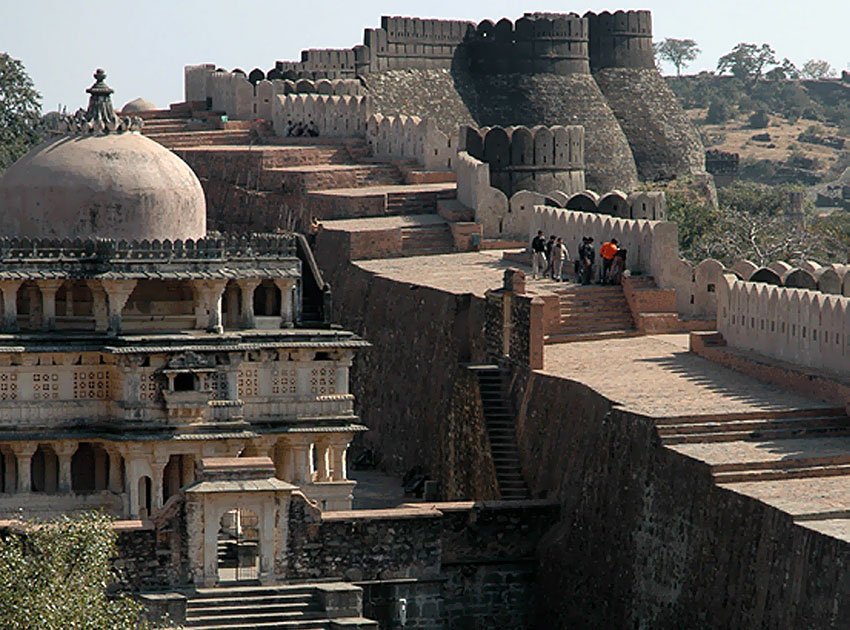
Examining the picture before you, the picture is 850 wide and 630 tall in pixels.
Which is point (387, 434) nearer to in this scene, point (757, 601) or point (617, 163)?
point (757, 601)

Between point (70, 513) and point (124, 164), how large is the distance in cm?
440

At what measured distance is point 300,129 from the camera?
5153 centimetres

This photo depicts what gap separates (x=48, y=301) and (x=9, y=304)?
46cm

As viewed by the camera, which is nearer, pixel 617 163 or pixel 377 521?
pixel 377 521

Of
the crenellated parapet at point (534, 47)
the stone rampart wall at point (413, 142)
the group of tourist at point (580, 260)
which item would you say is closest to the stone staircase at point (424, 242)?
the stone rampart wall at point (413, 142)

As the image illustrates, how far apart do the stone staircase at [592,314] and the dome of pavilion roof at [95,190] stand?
529cm

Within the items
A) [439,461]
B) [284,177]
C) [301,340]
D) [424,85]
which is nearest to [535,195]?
[284,177]

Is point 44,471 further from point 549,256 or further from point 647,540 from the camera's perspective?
point 549,256

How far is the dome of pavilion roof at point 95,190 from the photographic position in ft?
108

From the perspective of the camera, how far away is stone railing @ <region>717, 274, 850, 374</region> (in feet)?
99.5

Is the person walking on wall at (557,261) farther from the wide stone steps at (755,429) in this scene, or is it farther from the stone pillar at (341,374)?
the wide stone steps at (755,429)

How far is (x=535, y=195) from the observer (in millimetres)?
44000

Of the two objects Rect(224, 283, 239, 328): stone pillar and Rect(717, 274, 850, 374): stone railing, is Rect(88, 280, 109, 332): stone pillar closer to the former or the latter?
Rect(224, 283, 239, 328): stone pillar

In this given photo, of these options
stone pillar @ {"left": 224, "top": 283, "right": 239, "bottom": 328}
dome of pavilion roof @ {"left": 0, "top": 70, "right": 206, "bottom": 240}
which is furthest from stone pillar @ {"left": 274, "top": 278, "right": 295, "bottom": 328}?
dome of pavilion roof @ {"left": 0, "top": 70, "right": 206, "bottom": 240}
